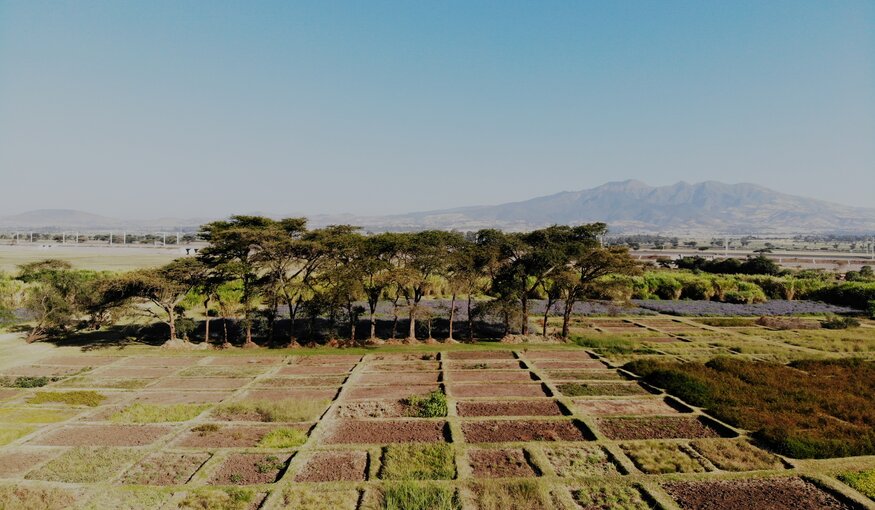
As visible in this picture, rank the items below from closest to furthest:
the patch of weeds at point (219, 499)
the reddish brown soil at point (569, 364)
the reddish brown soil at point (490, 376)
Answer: the patch of weeds at point (219, 499)
the reddish brown soil at point (490, 376)
the reddish brown soil at point (569, 364)

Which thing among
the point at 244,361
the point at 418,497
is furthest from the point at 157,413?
the point at 418,497

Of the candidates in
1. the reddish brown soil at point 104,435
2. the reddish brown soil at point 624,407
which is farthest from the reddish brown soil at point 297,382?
the reddish brown soil at point 624,407

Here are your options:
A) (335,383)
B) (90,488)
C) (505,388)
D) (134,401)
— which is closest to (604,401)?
(505,388)

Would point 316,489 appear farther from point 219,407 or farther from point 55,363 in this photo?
point 55,363

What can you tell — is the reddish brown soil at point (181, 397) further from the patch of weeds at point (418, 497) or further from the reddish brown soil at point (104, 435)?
the patch of weeds at point (418, 497)

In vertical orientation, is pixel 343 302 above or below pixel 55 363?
above
